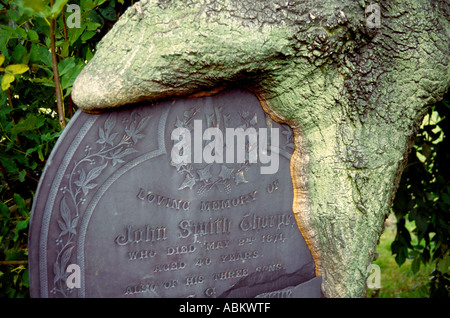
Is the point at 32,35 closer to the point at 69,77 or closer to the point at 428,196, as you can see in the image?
the point at 69,77

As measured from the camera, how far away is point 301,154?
182 cm

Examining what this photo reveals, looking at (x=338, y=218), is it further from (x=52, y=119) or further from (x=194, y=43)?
(x=52, y=119)

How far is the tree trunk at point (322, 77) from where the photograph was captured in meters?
1.49

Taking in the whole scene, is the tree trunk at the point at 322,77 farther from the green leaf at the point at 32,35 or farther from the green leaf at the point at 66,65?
the green leaf at the point at 32,35

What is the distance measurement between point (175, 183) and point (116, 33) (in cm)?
56

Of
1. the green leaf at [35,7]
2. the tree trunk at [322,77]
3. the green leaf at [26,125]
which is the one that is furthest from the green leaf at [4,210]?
the green leaf at [35,7]

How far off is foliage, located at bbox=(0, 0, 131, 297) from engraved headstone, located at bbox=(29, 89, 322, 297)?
300mm

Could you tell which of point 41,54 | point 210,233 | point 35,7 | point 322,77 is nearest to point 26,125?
point 41,54

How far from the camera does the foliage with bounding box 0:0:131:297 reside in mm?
1677

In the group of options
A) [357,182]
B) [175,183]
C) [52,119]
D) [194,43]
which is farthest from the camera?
[52,119]

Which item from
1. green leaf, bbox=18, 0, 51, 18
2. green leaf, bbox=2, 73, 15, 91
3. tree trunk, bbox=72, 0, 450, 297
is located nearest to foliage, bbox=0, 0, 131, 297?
green leaf, bbox=2, 73, 15, 91

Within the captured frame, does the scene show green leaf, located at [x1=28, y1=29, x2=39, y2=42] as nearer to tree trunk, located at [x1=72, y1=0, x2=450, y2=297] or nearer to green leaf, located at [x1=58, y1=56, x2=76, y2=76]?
green leaf, located at [x1=58, y1=56, x2=76, y2=76]

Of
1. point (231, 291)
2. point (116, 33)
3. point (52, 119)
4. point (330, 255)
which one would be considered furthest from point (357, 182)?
point (52, 119)
